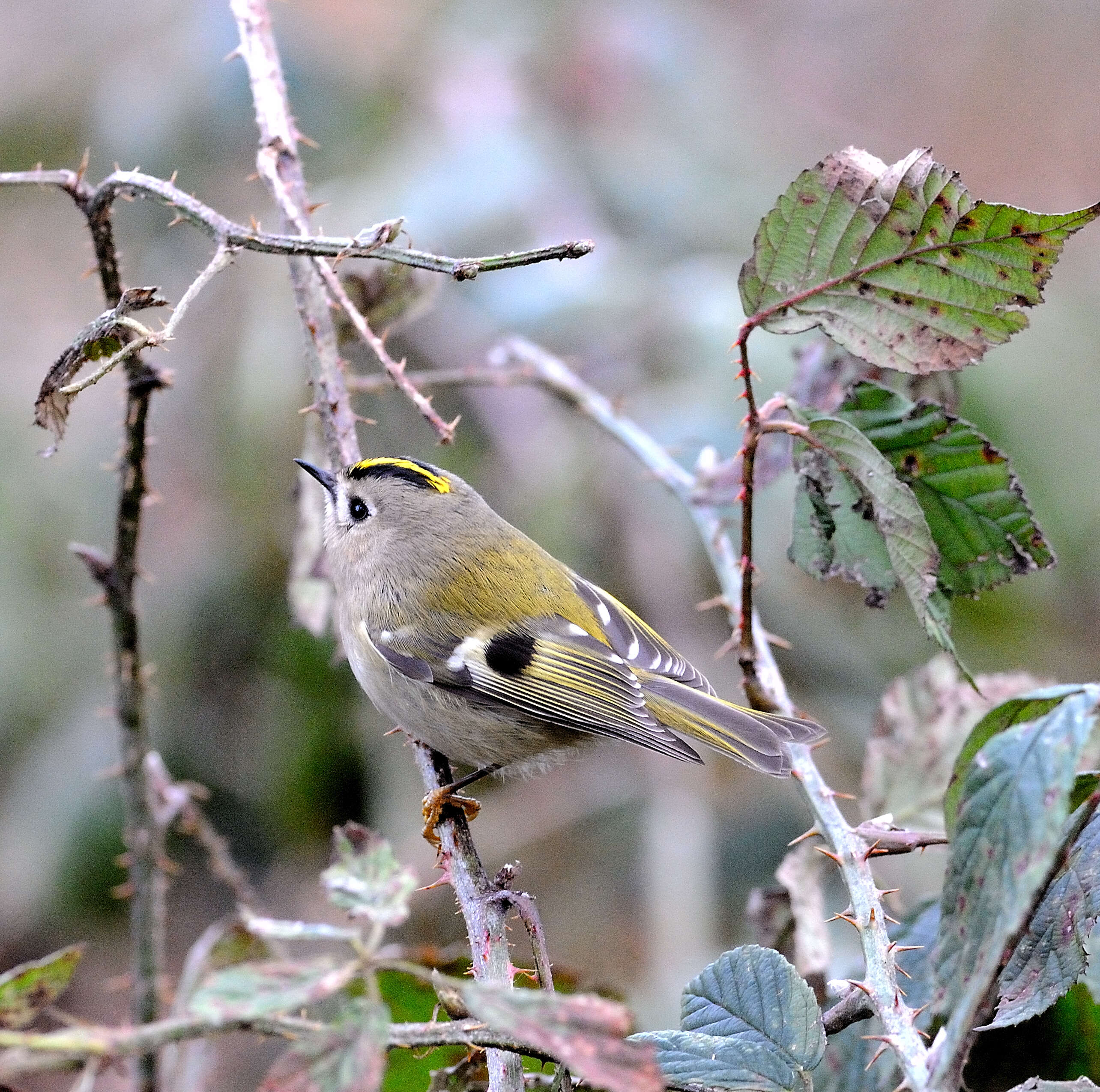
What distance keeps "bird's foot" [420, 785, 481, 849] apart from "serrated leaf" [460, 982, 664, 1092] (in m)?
0.87

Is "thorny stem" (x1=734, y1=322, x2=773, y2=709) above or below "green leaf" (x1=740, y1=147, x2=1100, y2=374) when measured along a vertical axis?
below

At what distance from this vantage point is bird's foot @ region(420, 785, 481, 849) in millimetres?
1719

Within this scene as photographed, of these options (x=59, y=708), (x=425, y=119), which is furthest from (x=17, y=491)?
(x=425, y=119)

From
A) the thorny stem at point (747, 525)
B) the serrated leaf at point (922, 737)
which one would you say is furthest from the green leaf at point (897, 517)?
the serrated leaf at point (922, 737)

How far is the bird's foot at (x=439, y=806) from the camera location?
5.64 feet

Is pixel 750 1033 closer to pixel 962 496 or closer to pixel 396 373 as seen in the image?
pixel 962 496

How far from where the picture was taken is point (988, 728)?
953 millimetres

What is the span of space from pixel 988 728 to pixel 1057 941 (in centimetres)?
29

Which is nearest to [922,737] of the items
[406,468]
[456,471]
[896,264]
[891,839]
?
[891,839]

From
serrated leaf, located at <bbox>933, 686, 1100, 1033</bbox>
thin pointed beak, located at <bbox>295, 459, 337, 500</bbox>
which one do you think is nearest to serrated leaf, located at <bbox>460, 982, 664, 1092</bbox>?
serrated leaf, located at <bbox>933, 686, 1100, 1033</bbox>

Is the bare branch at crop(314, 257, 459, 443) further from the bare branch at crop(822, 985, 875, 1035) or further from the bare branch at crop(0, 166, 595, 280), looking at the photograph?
the bare branch at crop(822, 985, 875, 1035)

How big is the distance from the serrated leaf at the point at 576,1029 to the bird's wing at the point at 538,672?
1.19 meters

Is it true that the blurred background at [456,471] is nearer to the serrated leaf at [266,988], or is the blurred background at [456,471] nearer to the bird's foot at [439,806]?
the bird's foot at [439,806]

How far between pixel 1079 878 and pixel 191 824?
1.33 m
